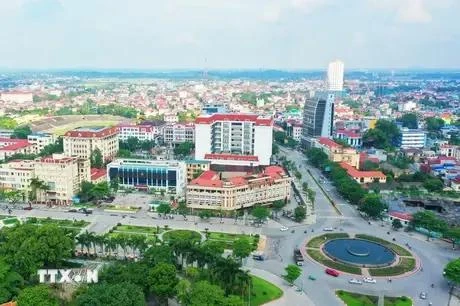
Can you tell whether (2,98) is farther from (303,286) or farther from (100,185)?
(303,286)

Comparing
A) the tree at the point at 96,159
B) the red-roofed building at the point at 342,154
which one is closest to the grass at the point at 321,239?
the red-roofed building at the point at 342,154

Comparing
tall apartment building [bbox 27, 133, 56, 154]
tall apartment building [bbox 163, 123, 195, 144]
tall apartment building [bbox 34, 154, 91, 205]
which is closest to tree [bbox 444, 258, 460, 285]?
tall apartment building [bbox 34, 154, 91, 205]

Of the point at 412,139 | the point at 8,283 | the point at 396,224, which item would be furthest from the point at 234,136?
the point at 8,283

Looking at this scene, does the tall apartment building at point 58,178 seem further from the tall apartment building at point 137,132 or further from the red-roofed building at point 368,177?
the red-roofed building at point 368,177

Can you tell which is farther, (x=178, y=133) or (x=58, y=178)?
(x=178, y=133)

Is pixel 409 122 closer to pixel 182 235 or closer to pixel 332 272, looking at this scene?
pixel 332 272

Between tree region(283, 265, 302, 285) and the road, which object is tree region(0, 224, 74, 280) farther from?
tree region(283, 265, 302, 285)

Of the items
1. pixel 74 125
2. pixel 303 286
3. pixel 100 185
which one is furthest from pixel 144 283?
pixel 74 125
